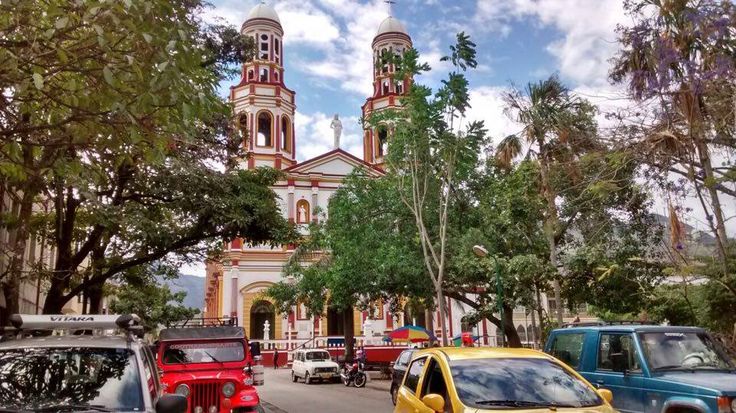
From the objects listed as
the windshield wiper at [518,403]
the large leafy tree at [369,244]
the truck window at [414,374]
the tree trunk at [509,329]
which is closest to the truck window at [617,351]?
the truck window at [414,374]

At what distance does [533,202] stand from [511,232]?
134 cm

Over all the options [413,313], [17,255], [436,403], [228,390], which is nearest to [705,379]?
[436,403]

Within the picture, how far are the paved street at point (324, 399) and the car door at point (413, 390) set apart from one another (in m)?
10.1

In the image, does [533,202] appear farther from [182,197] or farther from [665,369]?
[665,369]

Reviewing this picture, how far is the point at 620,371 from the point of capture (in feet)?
28.5

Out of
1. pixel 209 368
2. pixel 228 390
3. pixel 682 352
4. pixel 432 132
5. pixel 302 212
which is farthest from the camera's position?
pixel 302 212

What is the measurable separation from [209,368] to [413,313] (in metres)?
27.1

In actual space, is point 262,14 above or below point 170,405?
above

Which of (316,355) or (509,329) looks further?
(316,355)

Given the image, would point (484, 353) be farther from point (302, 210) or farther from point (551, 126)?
point (302, 210)

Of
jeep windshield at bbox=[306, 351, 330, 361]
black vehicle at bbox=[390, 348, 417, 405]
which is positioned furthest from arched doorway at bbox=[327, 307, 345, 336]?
black vehicle at bbox=[390, 348, 417, 405]

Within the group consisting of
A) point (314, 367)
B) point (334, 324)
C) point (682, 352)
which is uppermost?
point (334, 324)

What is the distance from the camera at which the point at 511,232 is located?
23312 mm

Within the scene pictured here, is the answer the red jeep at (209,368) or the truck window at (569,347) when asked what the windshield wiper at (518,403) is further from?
the red jeep at (209,368)
